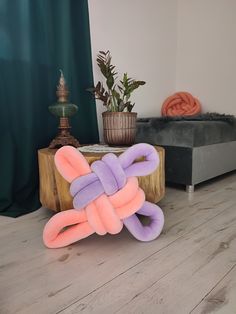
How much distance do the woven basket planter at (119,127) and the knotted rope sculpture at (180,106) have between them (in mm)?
851

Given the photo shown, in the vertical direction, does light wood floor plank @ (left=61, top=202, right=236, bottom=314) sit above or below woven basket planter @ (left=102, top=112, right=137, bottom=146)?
below

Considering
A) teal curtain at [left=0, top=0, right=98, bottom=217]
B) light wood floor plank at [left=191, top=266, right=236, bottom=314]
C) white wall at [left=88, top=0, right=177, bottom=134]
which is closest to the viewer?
light wood floor plank at [left=191, top=266, right=236, bottom=314]

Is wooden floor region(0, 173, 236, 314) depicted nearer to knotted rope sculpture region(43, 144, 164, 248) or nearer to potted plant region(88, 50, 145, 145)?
knotted rope sculpture region(43, 144, 164, 248)

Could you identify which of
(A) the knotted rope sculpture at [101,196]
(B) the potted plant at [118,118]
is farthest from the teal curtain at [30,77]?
(A) the knotted rope sculpture at [101,196]

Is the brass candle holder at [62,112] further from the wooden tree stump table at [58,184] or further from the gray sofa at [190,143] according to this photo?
the gray sofa at [190,143]

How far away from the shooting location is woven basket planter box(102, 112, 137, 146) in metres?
1.36

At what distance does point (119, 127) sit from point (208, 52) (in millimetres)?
1437

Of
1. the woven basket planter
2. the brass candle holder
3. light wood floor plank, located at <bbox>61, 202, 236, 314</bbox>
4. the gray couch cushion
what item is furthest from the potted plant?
light wood floor plank, located at <bbox>61, 202, 236, 314</bbox>

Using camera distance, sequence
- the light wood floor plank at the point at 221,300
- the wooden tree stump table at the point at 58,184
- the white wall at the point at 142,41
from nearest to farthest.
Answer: the light wood floor plank at the point at 221,300 < the wooden tree stump table at the point at 58,184 < the white wall at the point at 142,41

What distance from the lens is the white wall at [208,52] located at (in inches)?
88.5

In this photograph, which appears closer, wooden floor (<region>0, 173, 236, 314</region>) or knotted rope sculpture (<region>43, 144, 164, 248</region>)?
wooden floor (<region>0, 173, 236, 314</region>)

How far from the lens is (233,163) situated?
2012 mm

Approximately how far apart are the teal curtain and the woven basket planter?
27 cm

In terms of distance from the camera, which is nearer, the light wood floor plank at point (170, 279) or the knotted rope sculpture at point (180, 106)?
the light wood floor plank at point (170, 279)
